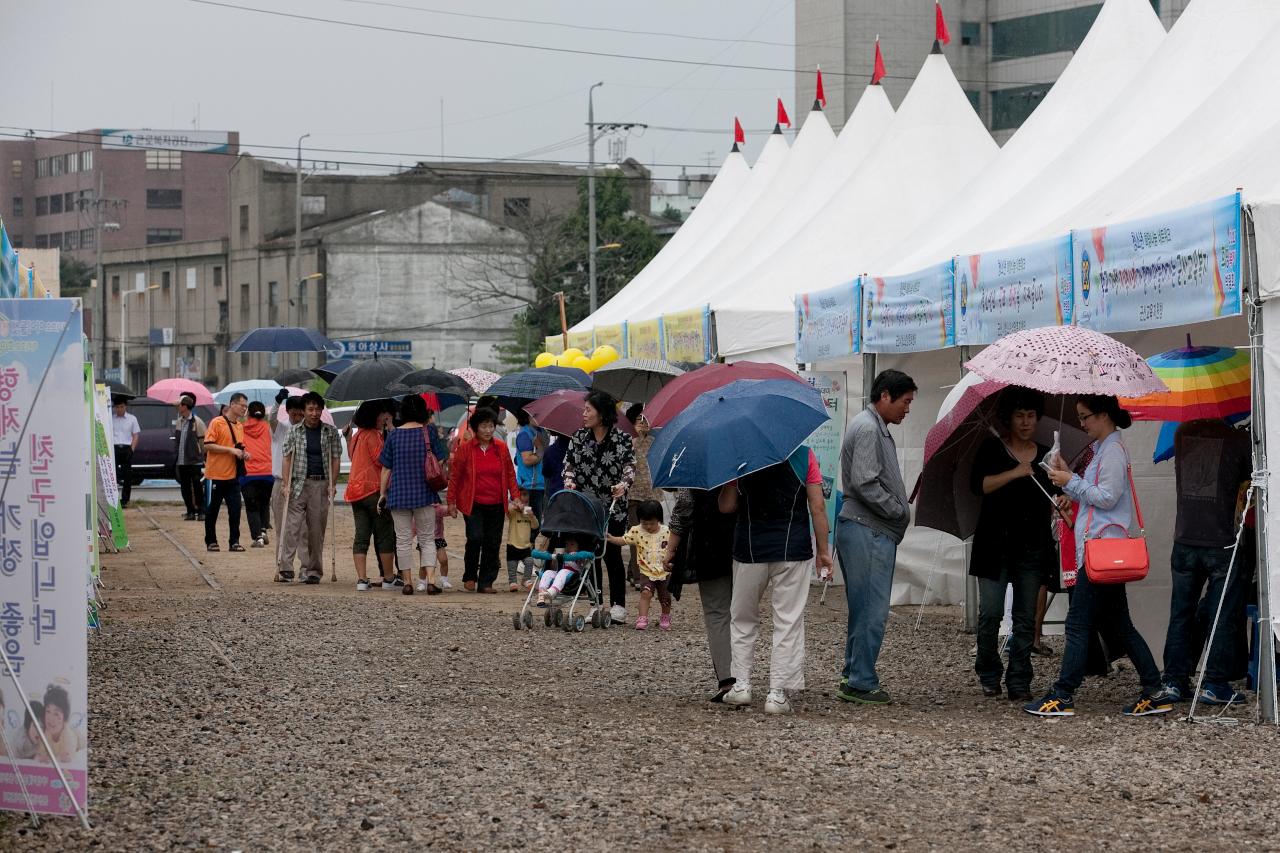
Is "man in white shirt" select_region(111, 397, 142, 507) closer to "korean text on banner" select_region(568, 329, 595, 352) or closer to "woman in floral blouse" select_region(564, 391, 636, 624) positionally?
"korean text on banner" select_region(568, 329, 595, 352)

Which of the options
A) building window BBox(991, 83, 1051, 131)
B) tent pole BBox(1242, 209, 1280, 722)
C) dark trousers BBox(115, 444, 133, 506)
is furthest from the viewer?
building window BBox(991, 83, 1051, 131)

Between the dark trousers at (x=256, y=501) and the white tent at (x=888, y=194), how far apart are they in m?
6.04

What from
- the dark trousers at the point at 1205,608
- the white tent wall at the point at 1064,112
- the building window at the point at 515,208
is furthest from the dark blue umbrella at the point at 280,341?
the building window at the point at 515,208

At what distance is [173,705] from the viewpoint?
30.3 ft

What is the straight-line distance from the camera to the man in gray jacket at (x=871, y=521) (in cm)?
910

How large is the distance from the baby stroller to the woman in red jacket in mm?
2508

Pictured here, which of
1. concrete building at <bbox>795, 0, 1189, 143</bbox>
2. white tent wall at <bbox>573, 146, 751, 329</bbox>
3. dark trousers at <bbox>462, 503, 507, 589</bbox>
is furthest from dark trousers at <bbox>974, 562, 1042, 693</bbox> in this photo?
concrete building at <bbox>795, 0, 1189, 143</bbox>

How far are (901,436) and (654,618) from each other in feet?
9.48

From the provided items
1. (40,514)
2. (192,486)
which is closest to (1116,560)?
(40,514)

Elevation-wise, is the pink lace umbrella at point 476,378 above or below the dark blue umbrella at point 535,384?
above

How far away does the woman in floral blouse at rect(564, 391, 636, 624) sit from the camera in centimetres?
1327

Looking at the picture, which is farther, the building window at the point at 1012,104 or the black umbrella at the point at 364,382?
the building window at the point at 1012,104

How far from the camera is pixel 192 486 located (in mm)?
27047

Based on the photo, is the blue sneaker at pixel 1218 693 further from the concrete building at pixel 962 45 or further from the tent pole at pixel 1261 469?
the concrete building at pixel 962 45
